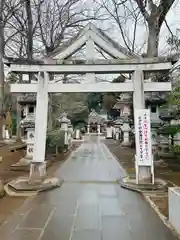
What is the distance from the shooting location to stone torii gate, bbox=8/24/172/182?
911 centimetres

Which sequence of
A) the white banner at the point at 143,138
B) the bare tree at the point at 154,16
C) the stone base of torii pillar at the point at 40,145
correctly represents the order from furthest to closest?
1. the bare tree at the point at 154,16
2. the stone base of torii pillar at the point at 40,145
3. the white banner at the point at 143,138

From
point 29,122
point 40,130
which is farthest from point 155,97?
point 40,130

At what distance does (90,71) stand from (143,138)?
2.68m

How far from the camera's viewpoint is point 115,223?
5.40 metres

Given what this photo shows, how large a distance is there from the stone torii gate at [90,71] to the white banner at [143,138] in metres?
0.42

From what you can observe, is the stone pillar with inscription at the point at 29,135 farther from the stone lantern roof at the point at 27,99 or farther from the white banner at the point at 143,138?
the white banner at the point at 143,138

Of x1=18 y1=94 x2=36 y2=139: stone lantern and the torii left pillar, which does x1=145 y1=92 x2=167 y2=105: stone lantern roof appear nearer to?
x1=18 y1=94 x2=36 y2=139: stone lantern

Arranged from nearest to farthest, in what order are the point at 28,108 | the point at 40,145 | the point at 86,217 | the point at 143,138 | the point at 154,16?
1. the point at 86,217
2. the point at 143,138
3. the point at 40,145
4. the point at 154,16
5. the point at 28,108

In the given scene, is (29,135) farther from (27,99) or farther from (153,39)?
(153,39)

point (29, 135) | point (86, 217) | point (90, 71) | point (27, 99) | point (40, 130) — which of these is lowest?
point (86, 217)

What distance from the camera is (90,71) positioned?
9.23 meters

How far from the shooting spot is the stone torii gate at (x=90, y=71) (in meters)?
9.11

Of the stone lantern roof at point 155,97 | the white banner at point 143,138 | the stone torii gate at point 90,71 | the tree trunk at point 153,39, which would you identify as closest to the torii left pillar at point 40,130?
the stone torii gate at point 90,71

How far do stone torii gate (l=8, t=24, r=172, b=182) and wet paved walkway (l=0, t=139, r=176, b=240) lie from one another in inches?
91.5
